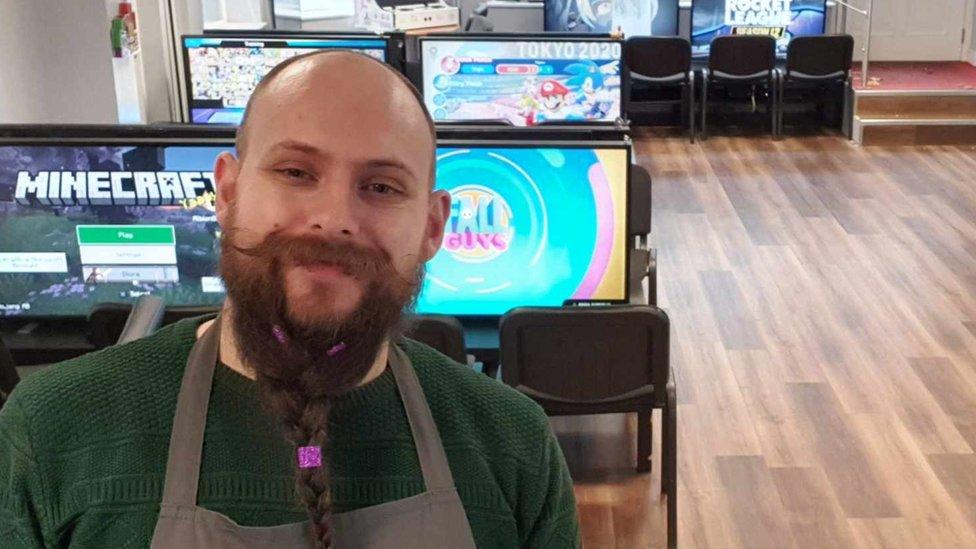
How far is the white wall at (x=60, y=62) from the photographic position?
4.48 m

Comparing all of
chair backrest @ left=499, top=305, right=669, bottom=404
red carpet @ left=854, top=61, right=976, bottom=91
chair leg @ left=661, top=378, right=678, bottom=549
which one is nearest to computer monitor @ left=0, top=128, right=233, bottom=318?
chair backrest @ left=499, top=305, right=669, bottom=404

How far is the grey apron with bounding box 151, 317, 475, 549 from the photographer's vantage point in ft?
3.49

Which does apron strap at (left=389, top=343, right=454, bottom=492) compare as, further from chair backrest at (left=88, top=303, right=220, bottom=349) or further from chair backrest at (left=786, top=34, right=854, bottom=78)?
chair backrest at (left=786, top=34, right=854, bottom=78)

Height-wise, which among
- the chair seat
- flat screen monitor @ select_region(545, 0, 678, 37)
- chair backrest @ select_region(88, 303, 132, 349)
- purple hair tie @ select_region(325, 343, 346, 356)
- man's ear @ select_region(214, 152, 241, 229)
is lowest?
the chair seat

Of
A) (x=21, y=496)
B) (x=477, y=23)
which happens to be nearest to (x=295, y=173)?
(x=21, y=496)

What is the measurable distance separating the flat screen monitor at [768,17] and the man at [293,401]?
27.3 ft

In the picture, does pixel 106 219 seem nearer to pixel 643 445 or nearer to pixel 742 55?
pixel 643 445

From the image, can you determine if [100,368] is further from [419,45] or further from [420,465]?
[419,45]

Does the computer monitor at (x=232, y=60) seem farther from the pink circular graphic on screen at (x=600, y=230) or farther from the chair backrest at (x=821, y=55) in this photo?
the chair backrest at (x=821, y=55)

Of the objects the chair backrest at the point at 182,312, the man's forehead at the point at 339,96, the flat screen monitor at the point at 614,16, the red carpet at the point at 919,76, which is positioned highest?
the man's forehead at the point at 339,96

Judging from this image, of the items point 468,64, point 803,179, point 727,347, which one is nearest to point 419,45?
point 468,64

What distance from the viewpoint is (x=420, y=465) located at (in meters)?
1.15

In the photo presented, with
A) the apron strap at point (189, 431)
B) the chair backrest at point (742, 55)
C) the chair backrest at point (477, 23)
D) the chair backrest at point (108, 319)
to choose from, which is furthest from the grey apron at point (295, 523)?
the chair backrest at point (742, 55)

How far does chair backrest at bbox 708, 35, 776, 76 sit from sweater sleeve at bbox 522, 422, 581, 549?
767cm
